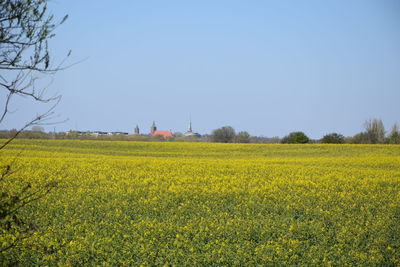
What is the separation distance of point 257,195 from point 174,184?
4.04 meters

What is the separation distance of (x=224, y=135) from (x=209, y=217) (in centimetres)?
5888

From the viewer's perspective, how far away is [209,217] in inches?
537

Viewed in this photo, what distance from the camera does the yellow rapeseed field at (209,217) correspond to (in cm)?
1005

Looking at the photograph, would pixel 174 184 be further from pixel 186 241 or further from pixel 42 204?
pixel 186 241

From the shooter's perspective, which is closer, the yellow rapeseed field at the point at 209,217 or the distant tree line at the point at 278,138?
the yellow rapeseed field at the point at 209,217

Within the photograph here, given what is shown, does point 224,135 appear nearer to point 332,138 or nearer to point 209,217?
point 332,138

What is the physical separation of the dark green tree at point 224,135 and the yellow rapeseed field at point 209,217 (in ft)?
149

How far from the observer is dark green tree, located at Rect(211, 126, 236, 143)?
71.3 m

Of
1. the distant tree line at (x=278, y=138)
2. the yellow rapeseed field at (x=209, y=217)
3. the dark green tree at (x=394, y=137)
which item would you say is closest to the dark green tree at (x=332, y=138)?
the distant tree line at (x=278, y=138)

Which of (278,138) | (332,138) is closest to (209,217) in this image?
(332,138)

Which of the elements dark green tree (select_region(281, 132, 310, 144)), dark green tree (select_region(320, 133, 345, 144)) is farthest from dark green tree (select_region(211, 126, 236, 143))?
dark green tree (select_region(320, 133, 345, 144))

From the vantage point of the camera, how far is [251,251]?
34.6ft

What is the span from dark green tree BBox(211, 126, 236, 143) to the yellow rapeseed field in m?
45.4

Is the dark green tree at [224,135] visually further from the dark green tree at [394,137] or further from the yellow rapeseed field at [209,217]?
the yellow rapeseed field at [209,217]
